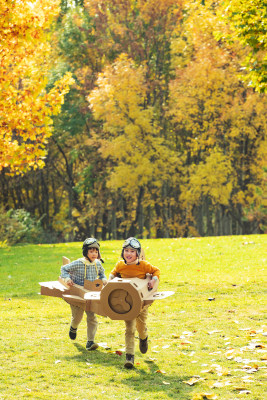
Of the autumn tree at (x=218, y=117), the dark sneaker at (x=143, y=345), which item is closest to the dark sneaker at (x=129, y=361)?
the dark sneaker at (x=143, y=345)

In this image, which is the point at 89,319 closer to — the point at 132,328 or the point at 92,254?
the point at 92,254

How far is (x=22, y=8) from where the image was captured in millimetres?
15992

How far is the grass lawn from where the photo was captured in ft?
21.4

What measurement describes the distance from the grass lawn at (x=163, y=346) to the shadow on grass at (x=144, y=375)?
0.01 meters

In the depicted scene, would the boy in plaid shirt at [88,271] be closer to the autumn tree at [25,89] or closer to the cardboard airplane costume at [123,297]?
the cardboard airplane costume at [123,297]

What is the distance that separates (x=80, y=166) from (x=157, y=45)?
383 inches

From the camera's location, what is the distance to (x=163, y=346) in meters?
8.35

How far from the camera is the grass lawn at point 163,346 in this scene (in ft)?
21.4

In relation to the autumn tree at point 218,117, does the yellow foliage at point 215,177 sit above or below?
below

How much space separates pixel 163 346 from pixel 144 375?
1.35 m

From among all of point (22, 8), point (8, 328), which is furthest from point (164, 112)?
point (8, 328)

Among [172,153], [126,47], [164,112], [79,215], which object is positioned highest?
[126,47]

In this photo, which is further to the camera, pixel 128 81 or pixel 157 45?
pixel 157 45

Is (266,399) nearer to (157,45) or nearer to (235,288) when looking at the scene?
(235,288)
